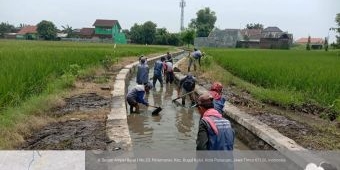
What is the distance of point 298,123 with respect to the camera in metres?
8.45

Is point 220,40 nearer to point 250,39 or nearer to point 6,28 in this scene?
point 250,39

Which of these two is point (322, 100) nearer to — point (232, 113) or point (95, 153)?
point (232, 113)

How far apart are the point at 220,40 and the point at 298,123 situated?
2661 inches

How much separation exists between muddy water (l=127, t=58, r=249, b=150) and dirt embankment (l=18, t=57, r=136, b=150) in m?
0.73

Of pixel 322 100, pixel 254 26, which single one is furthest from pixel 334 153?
pixel 254 26

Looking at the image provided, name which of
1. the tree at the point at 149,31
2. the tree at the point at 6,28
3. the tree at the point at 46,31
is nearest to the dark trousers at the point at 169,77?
the tree at the point at 149,31

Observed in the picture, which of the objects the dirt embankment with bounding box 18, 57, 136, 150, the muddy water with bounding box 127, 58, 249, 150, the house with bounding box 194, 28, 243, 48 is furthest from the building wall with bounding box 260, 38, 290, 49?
the dirt embankment with bounding box 18, 57, 136, 150

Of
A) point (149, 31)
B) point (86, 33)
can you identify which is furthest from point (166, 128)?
point (86, 33)

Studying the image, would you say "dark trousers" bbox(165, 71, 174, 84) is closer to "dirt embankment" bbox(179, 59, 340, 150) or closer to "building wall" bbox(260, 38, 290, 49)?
"dirt embankment" bbox(179, 59, 340, 150)

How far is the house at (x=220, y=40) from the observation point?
74.5 m

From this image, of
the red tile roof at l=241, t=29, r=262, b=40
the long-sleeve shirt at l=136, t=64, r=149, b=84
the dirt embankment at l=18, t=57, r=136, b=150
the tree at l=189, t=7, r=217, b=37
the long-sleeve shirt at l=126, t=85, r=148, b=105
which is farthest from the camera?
the tree at l=189, t=7, r=217, b=37

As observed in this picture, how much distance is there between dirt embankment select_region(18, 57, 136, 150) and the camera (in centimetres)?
612

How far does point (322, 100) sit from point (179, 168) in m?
6.29

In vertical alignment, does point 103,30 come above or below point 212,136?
above
